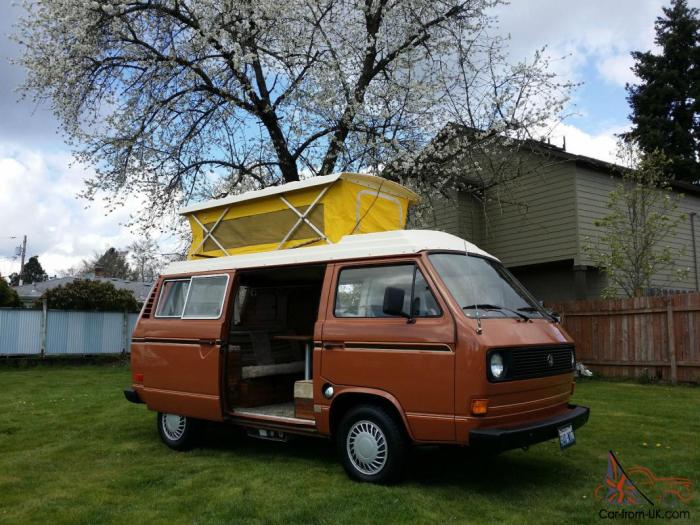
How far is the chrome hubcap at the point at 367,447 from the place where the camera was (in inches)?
221

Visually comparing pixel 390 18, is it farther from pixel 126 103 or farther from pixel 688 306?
pixel 688 306

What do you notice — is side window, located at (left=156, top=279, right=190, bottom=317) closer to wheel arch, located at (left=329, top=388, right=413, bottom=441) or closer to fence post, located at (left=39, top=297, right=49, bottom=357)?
wheel arch, located at (left=329, top=388, right=413, bottom=441)

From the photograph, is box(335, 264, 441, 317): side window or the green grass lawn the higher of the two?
box(335, 264, 441, 317): side window

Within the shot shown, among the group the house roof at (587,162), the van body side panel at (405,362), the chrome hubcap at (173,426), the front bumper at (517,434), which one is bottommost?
the chrome hubcap at (173,426)

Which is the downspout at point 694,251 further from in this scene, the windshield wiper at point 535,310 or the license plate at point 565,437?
the license plate at point 565,437

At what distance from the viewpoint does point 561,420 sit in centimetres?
554

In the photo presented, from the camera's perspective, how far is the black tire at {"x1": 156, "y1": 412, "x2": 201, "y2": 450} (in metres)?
7.49

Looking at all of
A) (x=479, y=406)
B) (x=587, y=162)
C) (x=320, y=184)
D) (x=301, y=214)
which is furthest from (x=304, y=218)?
(x=587, y=162)

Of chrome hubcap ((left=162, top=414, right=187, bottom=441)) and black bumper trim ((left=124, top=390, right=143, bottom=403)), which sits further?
black bumper trim ((left=124, top=390, right=143, bottom=403))

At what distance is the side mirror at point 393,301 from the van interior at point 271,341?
120 centimetres

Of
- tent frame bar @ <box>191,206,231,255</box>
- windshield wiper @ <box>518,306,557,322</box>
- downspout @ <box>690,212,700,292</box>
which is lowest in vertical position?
windshield wiper @ <box>518,306,557,322</box>

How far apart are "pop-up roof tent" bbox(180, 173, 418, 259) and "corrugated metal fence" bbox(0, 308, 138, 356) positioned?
43.9ft

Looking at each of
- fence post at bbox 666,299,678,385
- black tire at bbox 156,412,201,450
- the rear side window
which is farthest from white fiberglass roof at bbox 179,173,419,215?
fence post at bbox 666,299,678,385

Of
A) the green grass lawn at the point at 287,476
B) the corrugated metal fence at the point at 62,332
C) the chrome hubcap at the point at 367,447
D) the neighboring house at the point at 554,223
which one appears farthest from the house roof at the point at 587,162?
the corrugated metal fence at the point at 62,332
